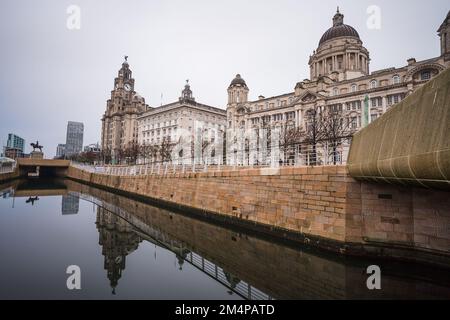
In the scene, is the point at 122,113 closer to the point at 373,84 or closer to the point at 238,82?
the point at 238,82

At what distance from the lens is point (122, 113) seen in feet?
355

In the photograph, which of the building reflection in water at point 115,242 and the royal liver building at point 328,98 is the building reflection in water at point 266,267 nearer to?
the building reflection in water at point 115,242

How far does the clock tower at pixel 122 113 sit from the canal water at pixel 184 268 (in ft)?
315

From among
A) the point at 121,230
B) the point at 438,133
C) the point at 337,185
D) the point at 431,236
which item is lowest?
the point at 121,230

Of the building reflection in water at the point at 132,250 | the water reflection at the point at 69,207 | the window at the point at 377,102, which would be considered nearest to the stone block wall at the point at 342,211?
the building reflection in water at the point at 132,250

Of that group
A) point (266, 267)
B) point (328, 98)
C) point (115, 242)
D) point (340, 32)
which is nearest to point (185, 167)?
point (115, 242)

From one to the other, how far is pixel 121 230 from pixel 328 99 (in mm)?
47767

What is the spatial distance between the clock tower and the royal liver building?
54878mm

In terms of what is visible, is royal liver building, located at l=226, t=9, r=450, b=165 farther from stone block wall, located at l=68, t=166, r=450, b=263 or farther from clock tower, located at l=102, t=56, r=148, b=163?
clock tower, located at l=102, t=56, r=148, b=163

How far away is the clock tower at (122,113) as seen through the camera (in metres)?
104
